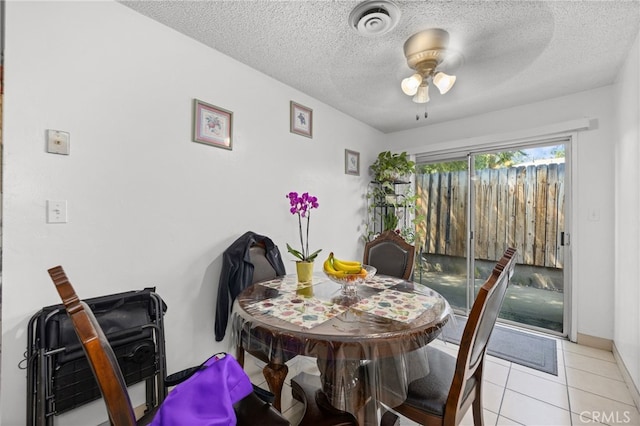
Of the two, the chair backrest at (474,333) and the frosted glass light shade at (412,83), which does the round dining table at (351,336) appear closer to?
the chair backrest at (474,333)

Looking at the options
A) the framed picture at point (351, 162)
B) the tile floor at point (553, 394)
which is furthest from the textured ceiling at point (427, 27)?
the tile floor at point (553, 394)

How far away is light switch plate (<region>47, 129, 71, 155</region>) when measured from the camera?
1393 mm

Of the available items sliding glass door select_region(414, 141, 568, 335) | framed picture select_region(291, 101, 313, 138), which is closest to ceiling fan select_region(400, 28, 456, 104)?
framed picture select_region(291, 101, 313, 138)

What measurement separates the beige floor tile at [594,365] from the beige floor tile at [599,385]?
7 cm

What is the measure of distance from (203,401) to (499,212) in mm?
3597

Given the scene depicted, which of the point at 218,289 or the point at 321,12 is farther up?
the point at 321,12

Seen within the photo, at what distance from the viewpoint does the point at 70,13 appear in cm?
146

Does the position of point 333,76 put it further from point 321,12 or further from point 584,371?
point 584,371

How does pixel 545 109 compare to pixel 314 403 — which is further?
pixel 545 109

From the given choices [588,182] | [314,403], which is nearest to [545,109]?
[588,182]

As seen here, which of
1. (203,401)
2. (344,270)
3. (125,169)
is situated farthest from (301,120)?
(203,401)

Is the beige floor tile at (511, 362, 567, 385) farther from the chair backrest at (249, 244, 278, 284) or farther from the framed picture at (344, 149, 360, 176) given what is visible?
the framed picture at (344, 149, 360, 176)

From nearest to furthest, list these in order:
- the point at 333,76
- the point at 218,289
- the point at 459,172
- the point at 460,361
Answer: the point at 460,361 < the point at 218,289 < the point at 333,76 < the point at 459,172

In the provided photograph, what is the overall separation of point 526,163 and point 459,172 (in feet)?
2.27
